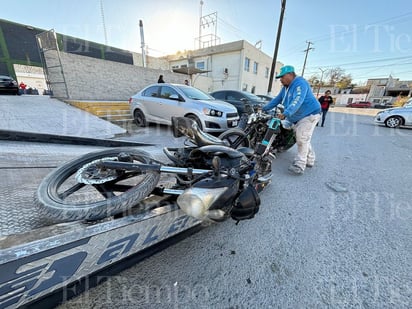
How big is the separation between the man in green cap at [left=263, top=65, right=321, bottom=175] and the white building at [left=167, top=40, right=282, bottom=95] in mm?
16386

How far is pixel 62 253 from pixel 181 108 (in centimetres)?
513

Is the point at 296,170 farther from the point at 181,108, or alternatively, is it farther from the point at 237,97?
the point at 237,97

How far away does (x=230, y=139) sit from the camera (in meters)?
4.03

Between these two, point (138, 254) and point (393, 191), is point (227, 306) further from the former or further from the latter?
point (393, 191)

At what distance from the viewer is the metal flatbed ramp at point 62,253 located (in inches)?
30.7

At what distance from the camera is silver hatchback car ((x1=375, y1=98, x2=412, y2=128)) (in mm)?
9273

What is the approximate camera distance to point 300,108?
3.44m

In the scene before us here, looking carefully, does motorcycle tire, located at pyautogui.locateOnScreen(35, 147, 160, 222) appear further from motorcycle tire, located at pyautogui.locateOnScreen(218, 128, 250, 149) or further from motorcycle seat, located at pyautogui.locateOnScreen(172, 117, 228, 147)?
motorcycle tire, located at pyautogui.locateOnScreen(218, 128, 250, 149)

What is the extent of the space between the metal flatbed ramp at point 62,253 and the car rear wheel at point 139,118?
20.5 feet

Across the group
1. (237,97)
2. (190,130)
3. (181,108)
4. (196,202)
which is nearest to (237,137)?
(190,130)

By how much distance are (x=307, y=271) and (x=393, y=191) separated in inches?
104

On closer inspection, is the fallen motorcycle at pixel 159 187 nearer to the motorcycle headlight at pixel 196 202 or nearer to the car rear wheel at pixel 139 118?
the motorcycle headlight at pixel 196 202

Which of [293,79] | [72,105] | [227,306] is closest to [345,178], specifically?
[293,79]

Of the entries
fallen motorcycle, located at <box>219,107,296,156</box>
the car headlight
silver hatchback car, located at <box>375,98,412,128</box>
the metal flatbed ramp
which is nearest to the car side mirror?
the car headlight
